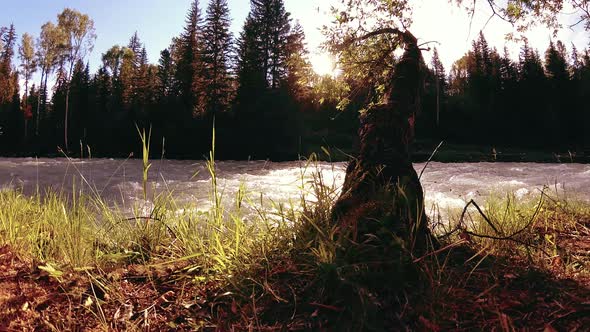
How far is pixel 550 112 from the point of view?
155 ft

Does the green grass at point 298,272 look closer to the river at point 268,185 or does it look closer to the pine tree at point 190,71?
the river at point 268,185

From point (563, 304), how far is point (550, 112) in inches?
2273

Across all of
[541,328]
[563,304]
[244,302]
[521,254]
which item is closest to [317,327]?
[244,302]

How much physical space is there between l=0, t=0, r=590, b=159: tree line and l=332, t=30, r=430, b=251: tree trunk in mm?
23534

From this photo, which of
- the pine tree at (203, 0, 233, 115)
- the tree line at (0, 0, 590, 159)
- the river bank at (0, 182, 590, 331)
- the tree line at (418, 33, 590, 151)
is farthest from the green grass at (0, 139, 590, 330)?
the tree line at (418, 33, 590, 151)

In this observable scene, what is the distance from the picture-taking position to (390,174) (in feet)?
7.20

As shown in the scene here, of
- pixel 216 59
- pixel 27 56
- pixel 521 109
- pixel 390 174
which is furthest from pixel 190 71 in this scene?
pixel 521 109

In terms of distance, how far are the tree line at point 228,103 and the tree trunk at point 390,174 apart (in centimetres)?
2353

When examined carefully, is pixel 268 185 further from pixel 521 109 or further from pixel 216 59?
pixel 521 109

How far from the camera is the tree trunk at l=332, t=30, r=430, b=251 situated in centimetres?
185

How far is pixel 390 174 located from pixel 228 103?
34.1 meters

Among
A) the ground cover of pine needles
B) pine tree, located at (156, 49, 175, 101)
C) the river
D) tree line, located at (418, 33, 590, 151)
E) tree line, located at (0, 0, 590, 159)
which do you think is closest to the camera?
the ground cover of pine needles

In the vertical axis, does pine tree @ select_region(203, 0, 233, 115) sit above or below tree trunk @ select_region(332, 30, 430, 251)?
above

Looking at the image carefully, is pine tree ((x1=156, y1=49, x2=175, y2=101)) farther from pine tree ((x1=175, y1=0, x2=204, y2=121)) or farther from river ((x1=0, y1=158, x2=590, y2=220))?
river ((x1=0, y1=158, x2=590, y2=220))
